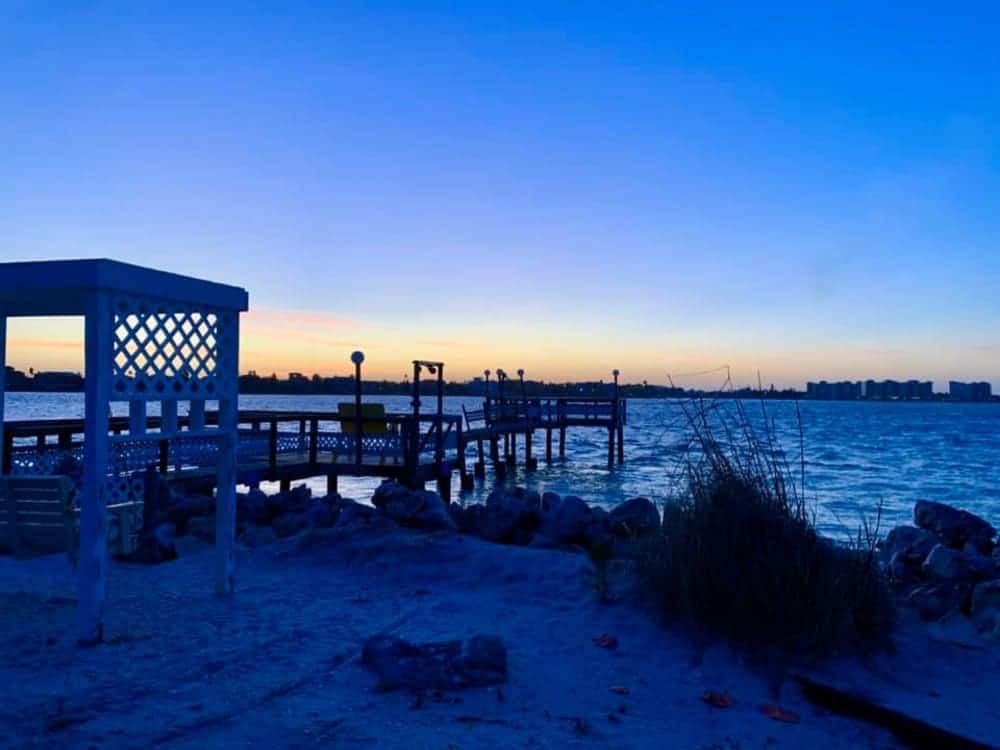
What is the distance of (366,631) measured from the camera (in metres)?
5.07

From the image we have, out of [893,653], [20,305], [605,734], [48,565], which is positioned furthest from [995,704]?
[48,565]

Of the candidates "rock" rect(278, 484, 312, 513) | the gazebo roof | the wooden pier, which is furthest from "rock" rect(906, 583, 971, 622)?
the wooden pier

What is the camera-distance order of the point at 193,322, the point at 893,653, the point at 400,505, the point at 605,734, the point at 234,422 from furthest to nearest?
the point at 400,505 < the point at 234,422 < the point at 193,322 < the point at 893,653 < the point at 605,734

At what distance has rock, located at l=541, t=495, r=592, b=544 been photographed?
9344 mm

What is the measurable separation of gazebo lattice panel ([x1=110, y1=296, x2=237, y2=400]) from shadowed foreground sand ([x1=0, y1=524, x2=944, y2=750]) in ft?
4.52

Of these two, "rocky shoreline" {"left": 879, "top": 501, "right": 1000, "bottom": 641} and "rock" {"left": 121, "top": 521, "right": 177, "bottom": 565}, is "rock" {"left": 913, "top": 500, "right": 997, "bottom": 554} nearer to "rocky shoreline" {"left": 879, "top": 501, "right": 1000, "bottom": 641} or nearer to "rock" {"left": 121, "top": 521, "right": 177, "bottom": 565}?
"rocky shoreline" {"left": 879, "top": 501, "right": 1000, "bottom": 641}

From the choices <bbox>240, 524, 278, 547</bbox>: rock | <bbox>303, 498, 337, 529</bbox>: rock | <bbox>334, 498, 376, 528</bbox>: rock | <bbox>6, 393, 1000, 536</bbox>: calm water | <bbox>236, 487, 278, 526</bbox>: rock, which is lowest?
<bbox>6, 393, 1000, 536</bbox>: calm water

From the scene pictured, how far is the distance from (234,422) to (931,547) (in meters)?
6.07

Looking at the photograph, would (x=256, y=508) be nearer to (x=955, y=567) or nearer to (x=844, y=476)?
(x=955, y=567)

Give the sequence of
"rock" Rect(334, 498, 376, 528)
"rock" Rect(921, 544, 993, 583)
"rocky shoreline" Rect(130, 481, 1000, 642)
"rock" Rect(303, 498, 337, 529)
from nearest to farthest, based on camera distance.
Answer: "rocky shoreline" Rect(130, 481, 1000, 642), "rock" Rect(921, 544, 993, 583), "rock" Rect(334, 498, 376, 528), "rock" Rect(303, 498, 337, 529)

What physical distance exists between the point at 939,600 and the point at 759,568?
1938 millimetres

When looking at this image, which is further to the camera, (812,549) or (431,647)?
(812,549)

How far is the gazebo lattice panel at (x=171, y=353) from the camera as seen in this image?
193 inches

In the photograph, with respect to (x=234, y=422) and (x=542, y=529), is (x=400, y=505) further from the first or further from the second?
(x=234, y=422)
